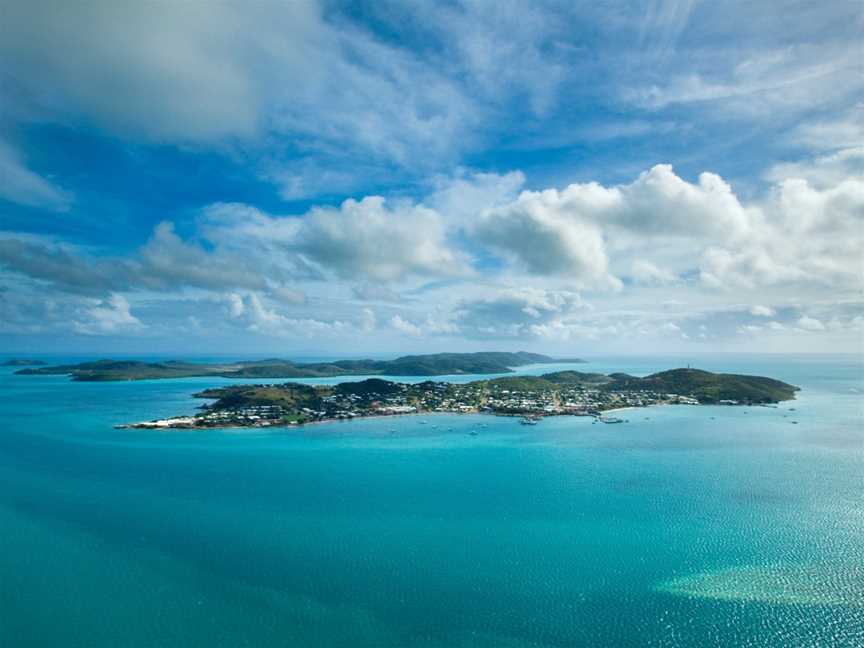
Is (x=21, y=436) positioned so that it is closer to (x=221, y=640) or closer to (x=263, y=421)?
(x=263, y=421)

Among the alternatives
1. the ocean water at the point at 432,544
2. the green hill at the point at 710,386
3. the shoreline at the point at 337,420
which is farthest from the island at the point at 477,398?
the ocean water at the point at 432,544

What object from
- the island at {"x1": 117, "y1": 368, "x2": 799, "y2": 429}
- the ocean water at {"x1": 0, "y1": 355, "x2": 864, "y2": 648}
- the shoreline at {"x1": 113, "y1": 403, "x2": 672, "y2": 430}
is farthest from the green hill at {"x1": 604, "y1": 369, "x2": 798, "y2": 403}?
the ocean water at {"x1": 0, "y1": 355, "x2": 864, "y2": 648}

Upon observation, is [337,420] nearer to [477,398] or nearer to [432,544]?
[477,398]

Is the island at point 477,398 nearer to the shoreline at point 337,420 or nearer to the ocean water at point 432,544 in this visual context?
the shoreline at point 337,420

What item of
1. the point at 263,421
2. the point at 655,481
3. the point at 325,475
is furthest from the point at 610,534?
the point at 263,421

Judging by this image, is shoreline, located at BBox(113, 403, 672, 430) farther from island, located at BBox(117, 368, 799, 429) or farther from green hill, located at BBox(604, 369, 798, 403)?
green hill, located at BBox(604, 369, 798, 403)
